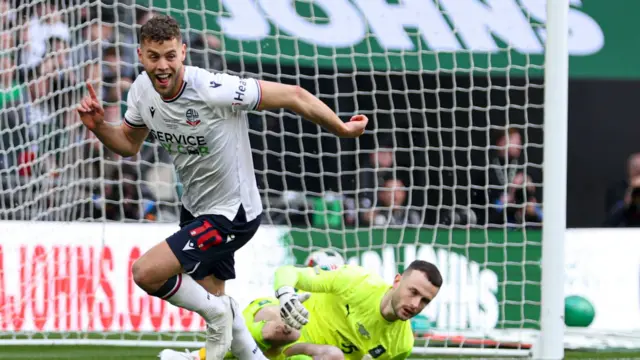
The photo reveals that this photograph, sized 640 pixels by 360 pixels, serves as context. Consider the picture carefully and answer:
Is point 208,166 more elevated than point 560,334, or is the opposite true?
point 208,166

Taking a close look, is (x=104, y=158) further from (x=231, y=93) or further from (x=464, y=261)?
(x=231, y=93)

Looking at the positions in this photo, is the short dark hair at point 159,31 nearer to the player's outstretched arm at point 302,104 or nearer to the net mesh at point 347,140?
the player's outstretched arm at point 302,104

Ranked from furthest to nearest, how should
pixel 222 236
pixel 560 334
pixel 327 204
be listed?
pixel 327 204 < pixel 560 334 < pixel 222 236

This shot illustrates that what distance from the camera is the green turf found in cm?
749

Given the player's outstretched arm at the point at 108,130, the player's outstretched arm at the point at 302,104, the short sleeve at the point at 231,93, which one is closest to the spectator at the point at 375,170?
the player's outstretched arm at the point at 108,130

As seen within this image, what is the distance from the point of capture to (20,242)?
8.75 metres

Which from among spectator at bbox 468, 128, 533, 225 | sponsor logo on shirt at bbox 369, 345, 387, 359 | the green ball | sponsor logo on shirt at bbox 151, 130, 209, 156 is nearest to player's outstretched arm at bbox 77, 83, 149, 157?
sponsor logo on shirt at bbox 151, 130, 209, 156

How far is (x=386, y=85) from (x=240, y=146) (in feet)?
11.8

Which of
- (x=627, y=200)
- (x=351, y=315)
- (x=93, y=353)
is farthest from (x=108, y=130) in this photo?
(x=627, y=200)

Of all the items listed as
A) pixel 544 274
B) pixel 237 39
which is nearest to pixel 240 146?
pixel 544 274

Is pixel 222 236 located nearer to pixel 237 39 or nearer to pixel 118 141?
pixel 118 141

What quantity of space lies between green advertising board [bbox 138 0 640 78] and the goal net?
0.01 metres

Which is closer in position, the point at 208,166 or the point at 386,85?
the point at 208,166

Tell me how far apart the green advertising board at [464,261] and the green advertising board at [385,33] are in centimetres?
146
